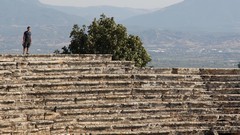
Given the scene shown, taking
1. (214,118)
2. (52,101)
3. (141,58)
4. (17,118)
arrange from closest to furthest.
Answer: (17,118) < (52,101) < (214,118) < (141,58)

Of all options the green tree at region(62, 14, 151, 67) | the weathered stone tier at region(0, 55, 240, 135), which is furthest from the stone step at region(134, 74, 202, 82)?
the green tree at region(62, 14, 151, 67)

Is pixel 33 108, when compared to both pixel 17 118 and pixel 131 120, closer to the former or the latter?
pixel 17 118

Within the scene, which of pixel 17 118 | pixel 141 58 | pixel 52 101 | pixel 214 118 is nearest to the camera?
pixel 17 118

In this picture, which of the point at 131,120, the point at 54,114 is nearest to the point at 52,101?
the point at 54,114

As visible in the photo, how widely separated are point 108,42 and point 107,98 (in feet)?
55.9

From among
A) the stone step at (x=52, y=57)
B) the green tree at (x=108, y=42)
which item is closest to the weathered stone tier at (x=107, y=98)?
the stone step at (x=52, y=57)

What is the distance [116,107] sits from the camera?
55.5 ft

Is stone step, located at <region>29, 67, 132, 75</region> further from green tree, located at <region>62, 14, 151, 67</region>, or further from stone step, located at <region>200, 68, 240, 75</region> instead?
green tree, located at <region>62, 14, 151, 67</region>

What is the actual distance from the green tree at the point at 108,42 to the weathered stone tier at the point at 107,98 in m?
14.7

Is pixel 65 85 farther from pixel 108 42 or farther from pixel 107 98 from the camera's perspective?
pixel 108 42

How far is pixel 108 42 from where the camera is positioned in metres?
33.9

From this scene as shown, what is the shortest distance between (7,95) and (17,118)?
0.98 m

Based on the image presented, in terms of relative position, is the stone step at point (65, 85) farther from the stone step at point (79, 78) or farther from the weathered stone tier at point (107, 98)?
the stone step at point (79, 78)

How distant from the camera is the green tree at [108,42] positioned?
3366cm
